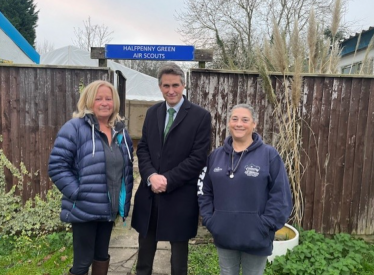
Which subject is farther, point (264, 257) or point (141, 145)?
point (141, 145)

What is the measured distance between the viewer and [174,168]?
6.59ft

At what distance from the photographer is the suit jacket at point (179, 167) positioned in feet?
6.64

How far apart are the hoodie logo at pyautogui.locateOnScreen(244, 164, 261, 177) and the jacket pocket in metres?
0.23

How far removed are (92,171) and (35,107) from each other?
1.93m

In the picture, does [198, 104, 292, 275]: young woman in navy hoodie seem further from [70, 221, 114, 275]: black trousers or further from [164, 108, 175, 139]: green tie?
[70, 221, 114, 275]: black trousers

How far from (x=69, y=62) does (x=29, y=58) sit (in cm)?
142

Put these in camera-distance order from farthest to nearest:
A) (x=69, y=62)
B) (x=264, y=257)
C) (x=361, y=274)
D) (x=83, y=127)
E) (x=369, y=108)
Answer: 1. (x=69, y=62)
2. (x=369, y=108)
3. (x=361, y=274)
4. (x=83, y=127)
5. (x=264, y=257)

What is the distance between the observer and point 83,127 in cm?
194

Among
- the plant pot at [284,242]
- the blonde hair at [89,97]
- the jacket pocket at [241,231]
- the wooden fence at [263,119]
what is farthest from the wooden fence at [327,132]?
the jacket pocket at [241,231]

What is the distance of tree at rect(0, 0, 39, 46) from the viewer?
16.5 m

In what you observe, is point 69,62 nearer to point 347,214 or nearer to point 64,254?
point 64,254

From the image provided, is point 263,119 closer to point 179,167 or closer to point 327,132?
point 327,132

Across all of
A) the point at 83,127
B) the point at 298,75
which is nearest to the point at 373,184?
the point at 298,75

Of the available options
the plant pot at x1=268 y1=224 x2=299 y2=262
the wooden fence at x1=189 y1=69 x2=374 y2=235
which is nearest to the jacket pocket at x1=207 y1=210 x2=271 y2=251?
the plant pot at x1=268 y1=224 x2=299 y2=262
